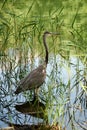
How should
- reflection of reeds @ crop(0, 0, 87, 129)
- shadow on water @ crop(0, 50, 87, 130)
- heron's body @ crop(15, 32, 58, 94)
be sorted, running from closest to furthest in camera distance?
1. shadow on water @ crop(0, 50, 87, 130)
2. reflection of reeds @ crop(0, 0, 87, 129)
3. heron's body @ crop(15, 32, 58, 94)

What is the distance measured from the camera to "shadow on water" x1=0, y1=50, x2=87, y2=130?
5215 millimetres

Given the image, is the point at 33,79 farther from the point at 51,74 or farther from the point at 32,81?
the point at 51,74

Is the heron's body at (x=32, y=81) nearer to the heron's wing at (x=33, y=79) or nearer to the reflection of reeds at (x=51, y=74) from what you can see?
the heron's wing at (x=33, y=79)

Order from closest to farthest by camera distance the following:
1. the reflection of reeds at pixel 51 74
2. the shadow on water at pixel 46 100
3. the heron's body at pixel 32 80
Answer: the shadow on water at pixel 46 100
the reflection of reeds at pixel 51 74
the heron's body at pixel 32 80

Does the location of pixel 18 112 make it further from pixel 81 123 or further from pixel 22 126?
pixel 81 123

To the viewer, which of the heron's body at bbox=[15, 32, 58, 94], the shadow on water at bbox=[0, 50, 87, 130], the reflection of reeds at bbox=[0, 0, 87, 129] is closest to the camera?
the shadow on water at bbox=[0, 50, 87, 130]

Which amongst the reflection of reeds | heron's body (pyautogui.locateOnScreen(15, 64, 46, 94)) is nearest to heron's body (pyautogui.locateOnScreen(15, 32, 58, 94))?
heron's body (pyautogui.locateOnScreen(15, 64, 46, 94))

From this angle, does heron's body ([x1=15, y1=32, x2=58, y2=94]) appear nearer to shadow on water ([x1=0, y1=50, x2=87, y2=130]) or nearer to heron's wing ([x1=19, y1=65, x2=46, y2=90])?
heron's wing ([x1=19, y1=65, x2=46, y2=90])

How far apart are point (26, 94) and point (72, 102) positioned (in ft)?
2.79

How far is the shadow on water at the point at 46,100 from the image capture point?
17.1ft

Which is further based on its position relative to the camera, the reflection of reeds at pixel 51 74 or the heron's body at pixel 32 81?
the heron's body at pixel 32 81

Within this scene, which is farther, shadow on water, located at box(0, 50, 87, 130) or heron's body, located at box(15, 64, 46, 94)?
heron's body, located at box(15, 64, 46, 94)

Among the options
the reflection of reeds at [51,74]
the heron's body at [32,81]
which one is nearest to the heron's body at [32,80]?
the heron's body at [32,81]

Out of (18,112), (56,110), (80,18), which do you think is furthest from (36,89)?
(80,18)
